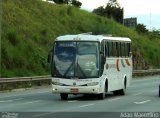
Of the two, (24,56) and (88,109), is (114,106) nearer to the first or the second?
(88,109)

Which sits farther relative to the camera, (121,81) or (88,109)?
(121,81)

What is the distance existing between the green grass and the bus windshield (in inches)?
587

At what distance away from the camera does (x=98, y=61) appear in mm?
27547

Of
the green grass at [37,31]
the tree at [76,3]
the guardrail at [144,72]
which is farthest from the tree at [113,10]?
the guardrail at [144,72]

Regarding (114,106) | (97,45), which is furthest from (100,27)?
(114,106)

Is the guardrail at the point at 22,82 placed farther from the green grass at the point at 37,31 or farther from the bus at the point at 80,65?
the bus at the point at 80,65

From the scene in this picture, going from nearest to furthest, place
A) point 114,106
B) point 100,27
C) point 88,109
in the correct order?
point 88,109
point 114,106
point 100,27

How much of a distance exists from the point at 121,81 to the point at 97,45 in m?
5.12

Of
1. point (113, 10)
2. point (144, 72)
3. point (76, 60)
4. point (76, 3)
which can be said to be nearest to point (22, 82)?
point (76, 60)

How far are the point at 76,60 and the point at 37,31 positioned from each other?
28.4m

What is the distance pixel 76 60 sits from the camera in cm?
2734

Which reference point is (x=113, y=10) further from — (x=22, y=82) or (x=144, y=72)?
(x=22, y=82)

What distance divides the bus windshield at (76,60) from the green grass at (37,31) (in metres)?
A: 14.9

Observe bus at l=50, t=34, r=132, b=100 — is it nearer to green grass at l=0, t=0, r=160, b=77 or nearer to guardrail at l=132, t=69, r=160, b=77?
green grass at l=0, t=0, r=160, b=77
